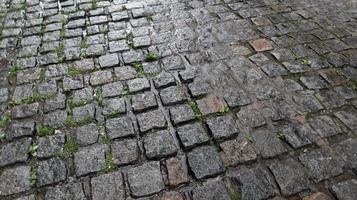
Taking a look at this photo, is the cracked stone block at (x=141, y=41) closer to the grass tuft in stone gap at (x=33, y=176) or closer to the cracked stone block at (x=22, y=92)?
the cracked stone block at (x=22, y=92)

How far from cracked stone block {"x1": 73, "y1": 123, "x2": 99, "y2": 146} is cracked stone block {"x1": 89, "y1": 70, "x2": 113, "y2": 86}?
69 cm

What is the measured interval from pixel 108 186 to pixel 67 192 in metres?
0.33

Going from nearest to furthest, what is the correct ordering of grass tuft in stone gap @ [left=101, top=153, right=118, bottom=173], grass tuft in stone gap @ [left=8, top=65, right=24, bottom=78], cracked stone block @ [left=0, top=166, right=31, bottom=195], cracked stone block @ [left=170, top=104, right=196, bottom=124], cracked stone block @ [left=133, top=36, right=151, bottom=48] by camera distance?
cracked stone block @ [left=0, top=166, right=31, bottom=195], grass tuft in stone gap @ [left=101, top=153, right=118, bottom=173], cracked stone block @ [left=170, top=104, right=196, bottom=124], grass tuft in stone gap @ [left=8, top=65, right=24, bottom=78], cracked stone block @ [left=133, top=36, right=151, bottom=48]

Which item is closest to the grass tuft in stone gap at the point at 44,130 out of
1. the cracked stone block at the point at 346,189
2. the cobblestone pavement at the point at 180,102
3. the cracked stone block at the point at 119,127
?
the cobblestone pavement at the point at 180,102

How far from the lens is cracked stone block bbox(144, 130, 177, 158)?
2.94m

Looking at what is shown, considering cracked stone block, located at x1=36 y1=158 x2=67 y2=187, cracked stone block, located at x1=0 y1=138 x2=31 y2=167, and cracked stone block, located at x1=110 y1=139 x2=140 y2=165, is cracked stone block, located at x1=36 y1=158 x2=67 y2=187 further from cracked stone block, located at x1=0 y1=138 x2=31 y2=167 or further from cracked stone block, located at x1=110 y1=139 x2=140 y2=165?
cracked stone block, located at x1=110 y1=139 x2=140 y2=165

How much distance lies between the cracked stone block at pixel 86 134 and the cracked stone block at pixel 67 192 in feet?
1.49

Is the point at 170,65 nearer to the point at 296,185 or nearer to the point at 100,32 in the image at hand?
the point at 100,32

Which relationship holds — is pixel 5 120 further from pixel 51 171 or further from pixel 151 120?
pixel 151 120

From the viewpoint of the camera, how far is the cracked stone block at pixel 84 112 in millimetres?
3314

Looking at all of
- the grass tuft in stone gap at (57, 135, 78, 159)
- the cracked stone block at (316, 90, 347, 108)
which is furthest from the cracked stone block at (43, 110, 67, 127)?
the cracked stone block at (316, 90, 347, 108)

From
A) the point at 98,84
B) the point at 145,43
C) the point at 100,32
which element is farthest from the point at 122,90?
the point at 100,32

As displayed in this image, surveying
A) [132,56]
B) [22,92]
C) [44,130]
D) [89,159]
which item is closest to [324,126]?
[89,159]

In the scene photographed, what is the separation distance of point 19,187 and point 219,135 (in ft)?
5.81
